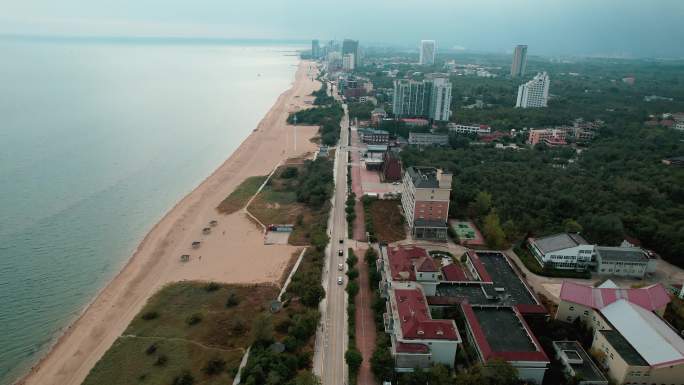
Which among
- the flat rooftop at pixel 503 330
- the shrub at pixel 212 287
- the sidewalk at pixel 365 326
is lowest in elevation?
the shrub at pixel 212 287

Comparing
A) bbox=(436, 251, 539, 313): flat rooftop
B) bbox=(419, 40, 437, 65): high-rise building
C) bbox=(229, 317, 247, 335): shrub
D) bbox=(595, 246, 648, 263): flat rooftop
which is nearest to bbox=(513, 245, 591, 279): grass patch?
bbox=(595, 246, 648, 263): flat rooftop

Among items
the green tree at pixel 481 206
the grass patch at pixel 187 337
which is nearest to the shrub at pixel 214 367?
the grass patch at pixel 187 337

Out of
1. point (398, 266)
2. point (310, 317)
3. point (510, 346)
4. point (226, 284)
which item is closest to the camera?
point (510, 346)

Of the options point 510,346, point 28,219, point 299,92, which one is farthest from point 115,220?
point 299,92

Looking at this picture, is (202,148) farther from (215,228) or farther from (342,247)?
(342,247)

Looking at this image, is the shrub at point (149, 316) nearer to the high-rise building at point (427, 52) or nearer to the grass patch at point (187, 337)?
the grass patch at point (187, 337)

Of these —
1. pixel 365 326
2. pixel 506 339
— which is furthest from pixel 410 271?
pixel 506 339
